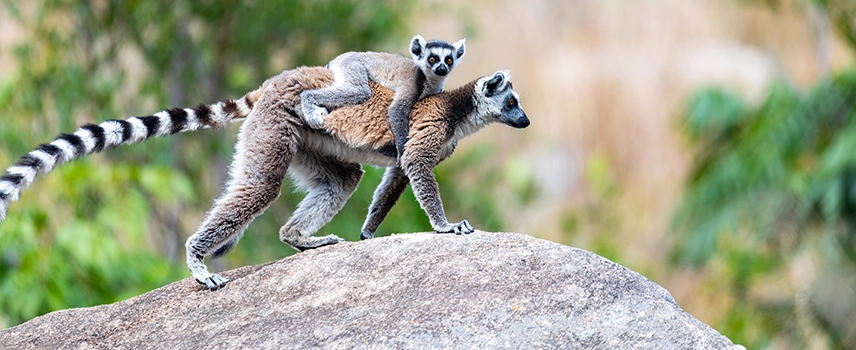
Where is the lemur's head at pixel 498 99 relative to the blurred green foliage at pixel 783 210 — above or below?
below

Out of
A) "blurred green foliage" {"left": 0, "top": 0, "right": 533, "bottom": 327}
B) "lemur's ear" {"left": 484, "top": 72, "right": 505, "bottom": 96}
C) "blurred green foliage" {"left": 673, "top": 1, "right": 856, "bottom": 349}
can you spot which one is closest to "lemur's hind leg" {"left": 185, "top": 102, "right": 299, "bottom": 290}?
"lemur's ear" {"left": 484, "top": 72, "right": 505, "bottom": 96}

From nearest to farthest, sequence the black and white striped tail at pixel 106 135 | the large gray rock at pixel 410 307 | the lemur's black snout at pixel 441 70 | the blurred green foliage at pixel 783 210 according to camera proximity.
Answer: the large gray rock at pixel 410 307 < the black and white striped tail at pixel 106 135 < the lemur's black snout at pixel 441 70 < the blurred green foliage at pixel 783 210

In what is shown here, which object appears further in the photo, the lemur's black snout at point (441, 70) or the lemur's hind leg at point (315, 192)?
the lemur's black snout at point (441, 70)

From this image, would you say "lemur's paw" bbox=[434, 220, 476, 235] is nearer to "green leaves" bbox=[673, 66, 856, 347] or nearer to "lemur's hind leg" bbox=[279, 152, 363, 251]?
"lemur's hind leg" bbox=[279, 152, 363, 251]

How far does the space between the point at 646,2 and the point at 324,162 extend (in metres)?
14.4

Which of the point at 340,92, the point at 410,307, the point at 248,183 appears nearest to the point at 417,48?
the point at 340,92

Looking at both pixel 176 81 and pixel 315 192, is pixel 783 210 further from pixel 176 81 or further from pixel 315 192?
pixel 315 192

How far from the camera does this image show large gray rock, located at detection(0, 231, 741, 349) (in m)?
4.84

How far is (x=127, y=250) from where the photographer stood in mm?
11680

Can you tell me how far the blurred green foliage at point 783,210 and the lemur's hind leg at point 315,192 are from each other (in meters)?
9.85

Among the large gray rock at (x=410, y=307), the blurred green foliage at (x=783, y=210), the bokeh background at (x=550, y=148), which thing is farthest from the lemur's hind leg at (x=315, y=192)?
the blurred green foliage at (x=783, y=210)

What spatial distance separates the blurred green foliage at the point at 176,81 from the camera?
1338 cm

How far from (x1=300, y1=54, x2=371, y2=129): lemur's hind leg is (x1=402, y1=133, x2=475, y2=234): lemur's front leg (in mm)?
550

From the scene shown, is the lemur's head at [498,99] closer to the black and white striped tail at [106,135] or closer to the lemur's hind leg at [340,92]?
the lemur's hind leg at [340,92]
